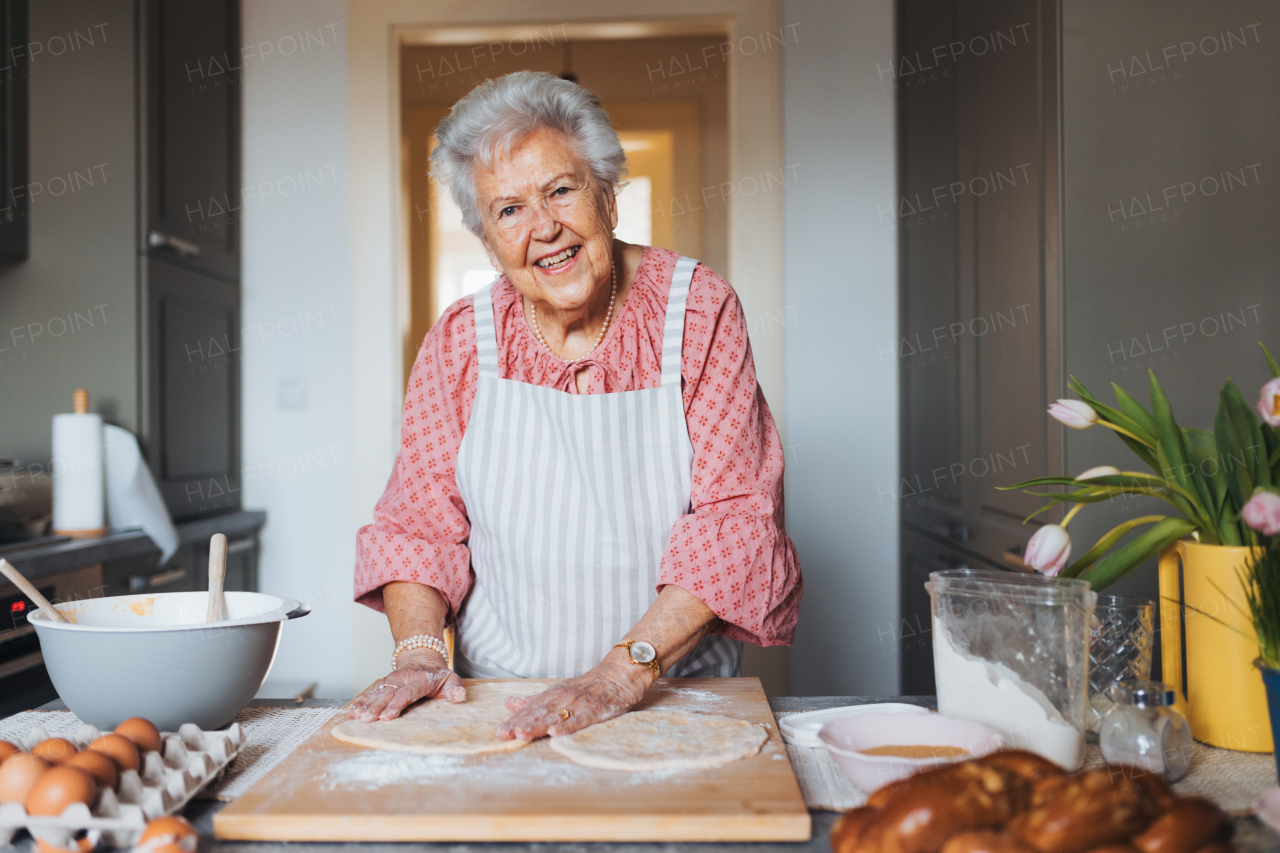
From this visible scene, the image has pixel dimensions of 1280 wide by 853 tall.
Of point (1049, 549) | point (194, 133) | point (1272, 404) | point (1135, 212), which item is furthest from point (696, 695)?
point (194, 133)

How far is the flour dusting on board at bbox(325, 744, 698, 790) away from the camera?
70cm

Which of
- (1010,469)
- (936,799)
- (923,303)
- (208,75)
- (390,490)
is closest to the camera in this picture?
(936,799)

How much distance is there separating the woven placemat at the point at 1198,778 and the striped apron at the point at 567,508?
0.42 meters

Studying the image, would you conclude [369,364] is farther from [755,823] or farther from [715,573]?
[755,823]

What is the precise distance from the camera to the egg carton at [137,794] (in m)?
0.57

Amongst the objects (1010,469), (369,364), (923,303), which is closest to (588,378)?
(1010,469)

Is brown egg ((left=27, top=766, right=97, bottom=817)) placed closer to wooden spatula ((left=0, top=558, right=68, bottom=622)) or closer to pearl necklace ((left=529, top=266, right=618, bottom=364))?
wooden spatula ((left=0, top=558, right=68, bottom=622))

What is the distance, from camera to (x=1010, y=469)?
5.65 feet

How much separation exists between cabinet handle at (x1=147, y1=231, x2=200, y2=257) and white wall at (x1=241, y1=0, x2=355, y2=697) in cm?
29

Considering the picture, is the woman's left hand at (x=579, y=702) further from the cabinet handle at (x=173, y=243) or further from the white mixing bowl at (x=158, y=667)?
the cabinet handle at (x=173, y=243)

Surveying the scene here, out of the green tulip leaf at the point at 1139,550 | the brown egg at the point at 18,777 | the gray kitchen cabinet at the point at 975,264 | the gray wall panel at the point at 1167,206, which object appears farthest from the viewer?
the gray kitchen cabinet at the point at 975,264

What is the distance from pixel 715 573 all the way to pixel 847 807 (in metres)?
0.37

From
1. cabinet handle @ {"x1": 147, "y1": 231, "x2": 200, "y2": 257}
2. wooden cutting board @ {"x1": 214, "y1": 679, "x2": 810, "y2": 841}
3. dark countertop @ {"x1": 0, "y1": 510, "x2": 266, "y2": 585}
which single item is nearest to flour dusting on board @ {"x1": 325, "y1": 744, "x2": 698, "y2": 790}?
wooden cutting board @ {"x1": 214, "y1": 679, "x2": 810, "y2": 841}

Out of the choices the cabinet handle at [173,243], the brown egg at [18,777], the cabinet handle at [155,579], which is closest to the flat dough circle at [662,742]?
the brown egg at [18,777]
